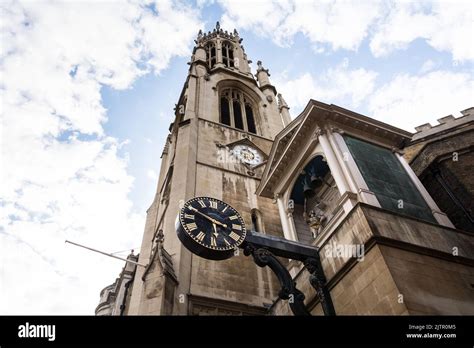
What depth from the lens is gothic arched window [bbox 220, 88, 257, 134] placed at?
32.9m

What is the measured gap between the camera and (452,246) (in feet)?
34.2

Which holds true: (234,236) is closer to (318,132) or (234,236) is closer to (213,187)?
(318,132)

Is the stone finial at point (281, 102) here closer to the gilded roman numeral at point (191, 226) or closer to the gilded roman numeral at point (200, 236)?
the gilded roman numeral at point (191, 226)

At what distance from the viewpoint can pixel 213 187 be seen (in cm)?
2155

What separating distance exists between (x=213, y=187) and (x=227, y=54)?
2984 cm

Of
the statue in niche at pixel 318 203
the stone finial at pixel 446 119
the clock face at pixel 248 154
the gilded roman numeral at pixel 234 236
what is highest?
the clock face at pixel 248 154

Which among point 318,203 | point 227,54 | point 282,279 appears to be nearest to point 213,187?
point 318,203

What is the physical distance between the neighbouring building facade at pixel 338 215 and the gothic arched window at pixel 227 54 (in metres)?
20.6

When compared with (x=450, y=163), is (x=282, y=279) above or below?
below

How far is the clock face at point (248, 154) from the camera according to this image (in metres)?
26.3

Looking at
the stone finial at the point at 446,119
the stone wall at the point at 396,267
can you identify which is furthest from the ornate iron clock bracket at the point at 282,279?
the stone finial at the point at 446,119

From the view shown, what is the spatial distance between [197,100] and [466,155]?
2028 centimetres

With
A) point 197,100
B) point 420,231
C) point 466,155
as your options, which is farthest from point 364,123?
point 197,100
